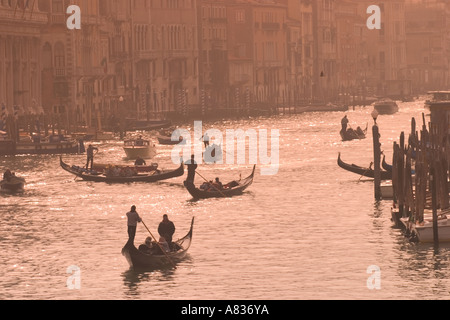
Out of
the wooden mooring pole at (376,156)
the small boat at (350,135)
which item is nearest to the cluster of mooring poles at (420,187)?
the wooden mooring pole at (376,156)

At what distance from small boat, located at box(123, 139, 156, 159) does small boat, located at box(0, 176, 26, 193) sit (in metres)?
20.2

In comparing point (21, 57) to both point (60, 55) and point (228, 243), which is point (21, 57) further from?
point (228, 243)

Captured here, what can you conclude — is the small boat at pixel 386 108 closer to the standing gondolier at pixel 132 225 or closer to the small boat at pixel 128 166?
the small boat at pixel 128 166

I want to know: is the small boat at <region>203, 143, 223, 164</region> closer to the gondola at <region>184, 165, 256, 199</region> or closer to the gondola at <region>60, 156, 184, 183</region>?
the gondola at <region>60, 156, 184, 183</region>

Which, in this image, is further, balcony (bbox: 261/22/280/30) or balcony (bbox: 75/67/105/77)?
balcony (bbox: 261/22/280/30)

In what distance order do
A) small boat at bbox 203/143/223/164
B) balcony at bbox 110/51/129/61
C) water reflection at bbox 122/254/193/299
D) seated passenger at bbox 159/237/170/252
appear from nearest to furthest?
water reflection at bbox 122/254/193/299 < seated passenger at bbox 159/237/170/252 < small boat at bbox 203/143/223/164 < balcony at bbox 110/51/129/61

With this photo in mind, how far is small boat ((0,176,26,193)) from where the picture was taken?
2395 inches

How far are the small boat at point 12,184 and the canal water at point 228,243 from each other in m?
0.63

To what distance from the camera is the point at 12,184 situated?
200 feet

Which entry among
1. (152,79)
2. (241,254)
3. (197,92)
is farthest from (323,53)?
(241,254)

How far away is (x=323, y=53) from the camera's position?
196875 mm

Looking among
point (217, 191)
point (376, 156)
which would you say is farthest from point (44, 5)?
point (376, 156)

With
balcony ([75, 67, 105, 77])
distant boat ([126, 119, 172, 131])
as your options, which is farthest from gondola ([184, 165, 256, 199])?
balcony ([75, 67, 105, 77])

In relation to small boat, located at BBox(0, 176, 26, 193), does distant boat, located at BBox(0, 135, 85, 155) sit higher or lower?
higher
